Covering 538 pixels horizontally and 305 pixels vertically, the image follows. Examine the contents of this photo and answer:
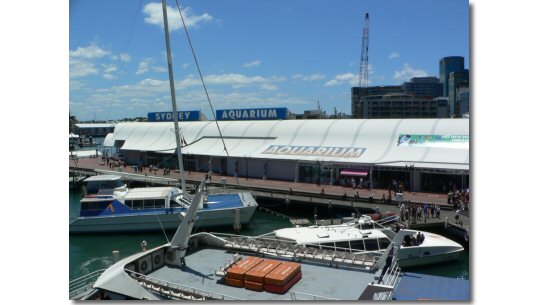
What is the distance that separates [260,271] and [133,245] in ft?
57.4

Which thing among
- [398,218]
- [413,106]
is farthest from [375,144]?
[413,106]

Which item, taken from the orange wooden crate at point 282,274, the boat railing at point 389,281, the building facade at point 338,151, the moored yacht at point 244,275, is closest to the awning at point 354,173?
the building facade at point 338,151

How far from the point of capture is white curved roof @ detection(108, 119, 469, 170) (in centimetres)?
3543

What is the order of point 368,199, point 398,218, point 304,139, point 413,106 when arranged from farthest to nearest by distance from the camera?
point 413,106
point 304,139
point 368,199
point 398,218

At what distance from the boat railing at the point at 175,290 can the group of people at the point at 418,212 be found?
1806cm

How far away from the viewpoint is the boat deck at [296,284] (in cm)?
1173

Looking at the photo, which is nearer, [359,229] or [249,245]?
[249,245]

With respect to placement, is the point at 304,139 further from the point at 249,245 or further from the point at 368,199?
the point at 249,245

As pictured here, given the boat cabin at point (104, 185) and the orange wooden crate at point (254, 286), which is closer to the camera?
the orange wooden crate at point (254, 286)

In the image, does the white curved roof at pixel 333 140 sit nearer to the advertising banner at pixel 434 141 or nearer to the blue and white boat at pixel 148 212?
the advertising banner at pixel 434 141

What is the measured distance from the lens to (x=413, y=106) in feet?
536

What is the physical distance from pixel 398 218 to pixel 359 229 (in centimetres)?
499

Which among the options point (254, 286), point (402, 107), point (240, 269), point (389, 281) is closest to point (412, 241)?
point (389, 281)

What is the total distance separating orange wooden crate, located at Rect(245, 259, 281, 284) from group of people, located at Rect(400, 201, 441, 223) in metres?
16.2
